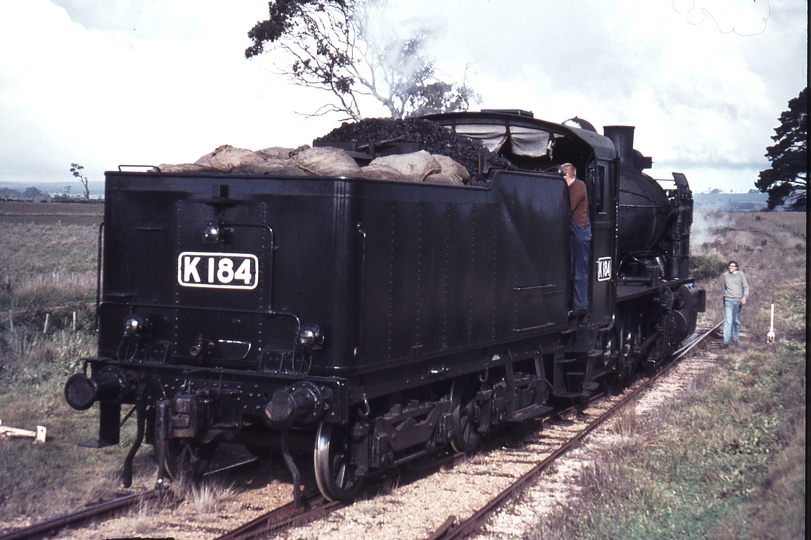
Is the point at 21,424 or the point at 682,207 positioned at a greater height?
the point at 682,207

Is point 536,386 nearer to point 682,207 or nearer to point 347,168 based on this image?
point 347,168

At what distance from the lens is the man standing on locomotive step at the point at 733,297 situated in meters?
15.2

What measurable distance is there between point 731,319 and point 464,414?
987cm

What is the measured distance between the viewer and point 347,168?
6.07 m

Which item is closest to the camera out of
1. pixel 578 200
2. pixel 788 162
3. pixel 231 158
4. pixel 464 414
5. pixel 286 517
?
pixel 286 517

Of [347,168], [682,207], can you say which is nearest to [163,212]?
[347,168]

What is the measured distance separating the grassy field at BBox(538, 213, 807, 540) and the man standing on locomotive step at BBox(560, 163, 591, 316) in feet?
5.35

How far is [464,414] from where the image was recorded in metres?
7.63

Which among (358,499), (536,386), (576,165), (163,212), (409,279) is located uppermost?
(576,165)

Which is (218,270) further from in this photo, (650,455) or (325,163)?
(650,455)

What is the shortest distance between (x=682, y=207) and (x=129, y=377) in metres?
11.2

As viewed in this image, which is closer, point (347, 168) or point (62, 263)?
point (347, 168)

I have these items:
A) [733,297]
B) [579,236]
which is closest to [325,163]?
[579,236]

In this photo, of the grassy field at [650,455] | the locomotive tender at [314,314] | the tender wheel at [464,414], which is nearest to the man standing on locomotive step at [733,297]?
→ the grassy field at [650,455]
